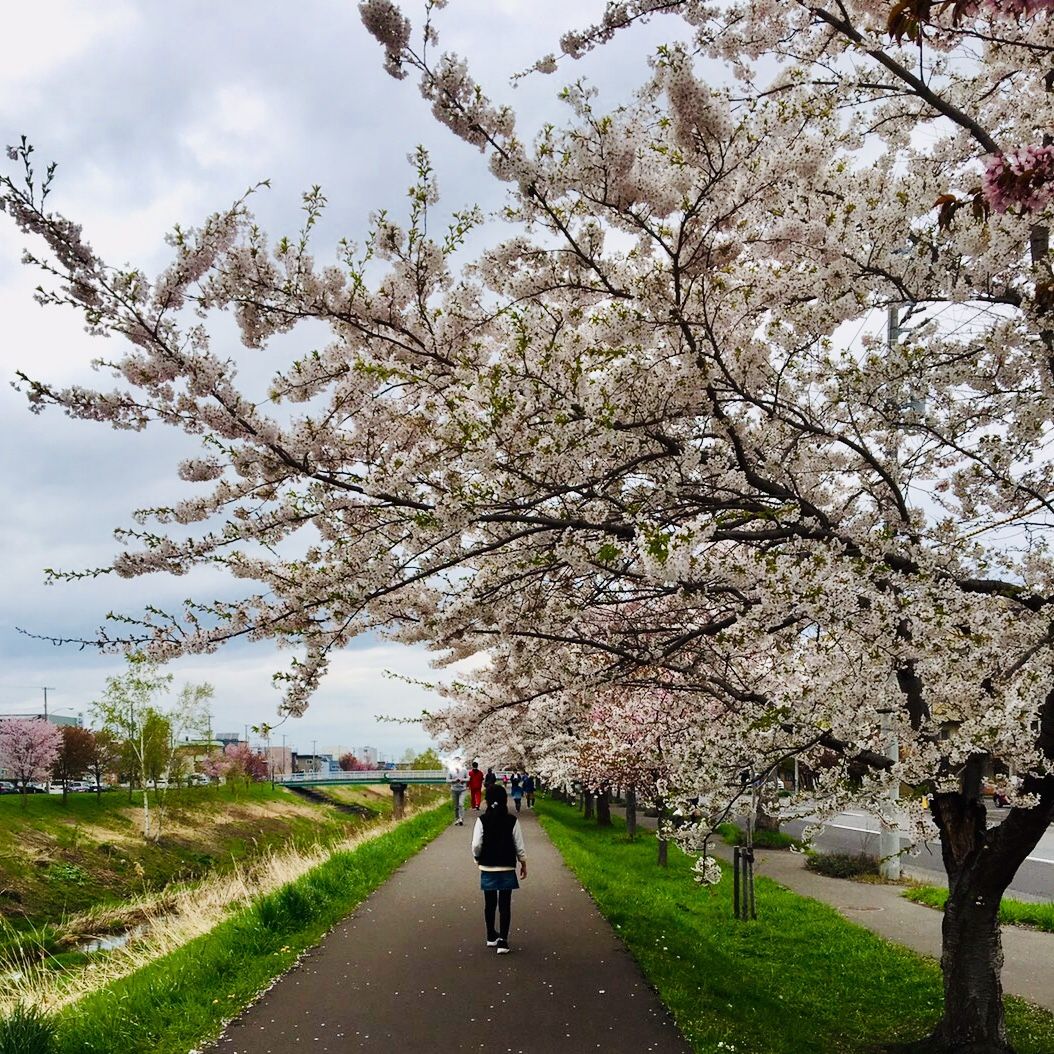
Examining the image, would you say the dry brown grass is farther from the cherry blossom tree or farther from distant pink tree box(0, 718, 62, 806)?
distant pink tree box(0, 718, 62, 806)

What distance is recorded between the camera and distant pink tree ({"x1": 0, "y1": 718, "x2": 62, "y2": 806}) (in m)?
44.7

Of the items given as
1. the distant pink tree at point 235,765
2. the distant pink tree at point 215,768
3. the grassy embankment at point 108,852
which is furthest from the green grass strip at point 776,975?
the distant pink tree at point 215,768

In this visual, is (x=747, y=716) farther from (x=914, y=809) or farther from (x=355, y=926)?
(x=355, y=926)

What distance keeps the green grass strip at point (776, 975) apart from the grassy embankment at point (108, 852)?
32.9ft

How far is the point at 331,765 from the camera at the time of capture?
194 m

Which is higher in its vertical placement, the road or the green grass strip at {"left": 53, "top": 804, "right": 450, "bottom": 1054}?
the green grass strip at {"left": 53, "top": 804, "right": 450, "bottom": 1054}

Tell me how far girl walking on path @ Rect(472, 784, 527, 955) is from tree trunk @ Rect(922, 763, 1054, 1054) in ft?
13.0

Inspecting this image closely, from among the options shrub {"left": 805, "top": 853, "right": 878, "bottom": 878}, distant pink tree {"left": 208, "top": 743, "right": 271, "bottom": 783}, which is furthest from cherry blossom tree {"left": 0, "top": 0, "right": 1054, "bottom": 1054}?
distant pink tree {"left": 208, "top": 743, "right": 271, "bottom": 783}

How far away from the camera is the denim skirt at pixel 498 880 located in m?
8.89

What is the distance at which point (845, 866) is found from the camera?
1794 cm

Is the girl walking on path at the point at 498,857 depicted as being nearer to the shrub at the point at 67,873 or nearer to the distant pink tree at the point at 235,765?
the shrub at the point at 67,873

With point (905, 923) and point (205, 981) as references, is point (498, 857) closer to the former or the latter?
point (205, 981)

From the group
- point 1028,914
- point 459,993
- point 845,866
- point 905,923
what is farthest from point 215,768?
point 459,993

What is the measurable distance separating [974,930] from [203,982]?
6333mm
